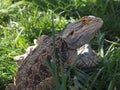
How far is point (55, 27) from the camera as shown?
5.20 meters

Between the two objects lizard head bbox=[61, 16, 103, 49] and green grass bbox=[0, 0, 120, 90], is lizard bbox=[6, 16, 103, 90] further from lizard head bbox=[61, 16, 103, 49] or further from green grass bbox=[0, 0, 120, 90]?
green grass bbox=[0, 0, 120, 90]

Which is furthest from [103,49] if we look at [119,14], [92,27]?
[119,14]

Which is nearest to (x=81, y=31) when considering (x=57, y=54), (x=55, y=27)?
(x=57, y=54)

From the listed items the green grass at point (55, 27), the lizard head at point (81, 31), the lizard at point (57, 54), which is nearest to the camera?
the lizard at point (57, 54)

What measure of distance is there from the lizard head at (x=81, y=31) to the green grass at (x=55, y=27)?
0.29m

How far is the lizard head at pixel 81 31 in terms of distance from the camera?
13.7 ft

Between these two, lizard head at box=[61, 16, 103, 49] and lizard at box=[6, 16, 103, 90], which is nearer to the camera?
lizard at box=[6, 16, 103, 90]

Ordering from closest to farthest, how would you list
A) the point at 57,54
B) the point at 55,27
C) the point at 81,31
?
the point at 57,54
the point at 81,31
the point at 55,27

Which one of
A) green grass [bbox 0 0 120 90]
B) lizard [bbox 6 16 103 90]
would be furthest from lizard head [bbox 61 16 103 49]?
green grass [bbox 0 0 120 90]

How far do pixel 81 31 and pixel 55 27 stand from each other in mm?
980

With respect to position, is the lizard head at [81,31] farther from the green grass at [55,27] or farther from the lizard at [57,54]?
the green grass at [55,27]

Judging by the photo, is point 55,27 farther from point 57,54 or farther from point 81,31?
point 57,54

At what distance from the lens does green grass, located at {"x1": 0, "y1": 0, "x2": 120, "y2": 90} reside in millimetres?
3964

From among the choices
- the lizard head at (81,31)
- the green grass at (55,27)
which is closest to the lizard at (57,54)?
the lizard head at (81,31)
